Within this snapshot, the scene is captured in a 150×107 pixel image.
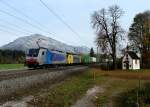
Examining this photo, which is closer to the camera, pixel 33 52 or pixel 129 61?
pixel 33 52

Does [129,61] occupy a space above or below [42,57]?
above

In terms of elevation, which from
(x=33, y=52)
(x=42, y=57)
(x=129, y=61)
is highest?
(x=33, y=52)

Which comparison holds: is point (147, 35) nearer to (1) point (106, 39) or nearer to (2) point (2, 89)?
(1) point (106, 39)

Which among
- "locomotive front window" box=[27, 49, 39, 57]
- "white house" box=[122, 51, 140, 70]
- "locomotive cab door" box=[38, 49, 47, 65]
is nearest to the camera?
"locomotive front window" box=[27, 49, 39, 57]

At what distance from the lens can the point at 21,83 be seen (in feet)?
82.7

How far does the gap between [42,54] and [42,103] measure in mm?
31741

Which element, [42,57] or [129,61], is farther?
[129,61]

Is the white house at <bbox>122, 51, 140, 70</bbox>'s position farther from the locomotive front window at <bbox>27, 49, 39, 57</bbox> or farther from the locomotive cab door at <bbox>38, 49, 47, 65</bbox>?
the locomotive front window at <bbox>27, 49, 39, 57</bbox>

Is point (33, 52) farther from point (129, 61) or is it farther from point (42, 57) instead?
point (129, 61)

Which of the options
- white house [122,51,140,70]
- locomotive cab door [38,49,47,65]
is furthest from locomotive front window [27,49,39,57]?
white house [122,51,140,70]

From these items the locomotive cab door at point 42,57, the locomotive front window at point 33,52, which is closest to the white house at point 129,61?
the locomotive cab door at point 42,57

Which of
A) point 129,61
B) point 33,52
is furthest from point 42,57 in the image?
point 129,61

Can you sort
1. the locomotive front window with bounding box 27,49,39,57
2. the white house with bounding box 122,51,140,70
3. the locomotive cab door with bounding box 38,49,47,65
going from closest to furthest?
the locomotive front window with bounding box 27,49,39,57 → the locomotive cab door with bounding box 38,49,47,65 → the white house with bounding box 122,51,140,70

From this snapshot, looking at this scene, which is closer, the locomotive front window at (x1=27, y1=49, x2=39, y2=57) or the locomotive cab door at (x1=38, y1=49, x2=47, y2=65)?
the locomotive front window at (x1=27, y1=49, x2=39, y2=57)
